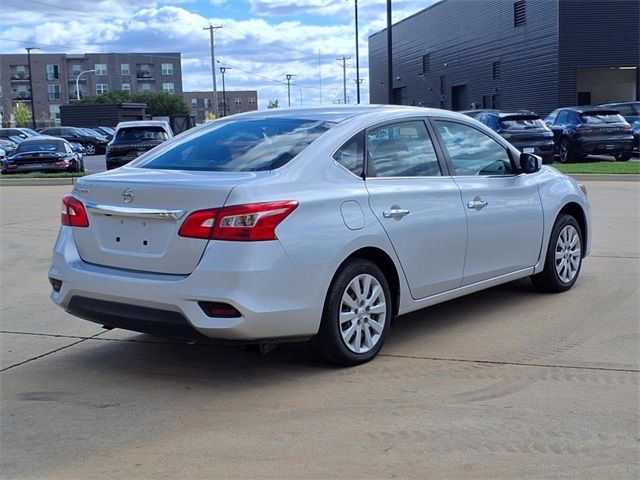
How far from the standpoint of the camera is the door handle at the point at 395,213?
530cm

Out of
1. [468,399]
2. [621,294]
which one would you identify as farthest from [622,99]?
[468,399]

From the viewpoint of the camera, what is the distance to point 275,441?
4.09 m

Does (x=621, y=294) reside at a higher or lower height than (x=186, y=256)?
lower

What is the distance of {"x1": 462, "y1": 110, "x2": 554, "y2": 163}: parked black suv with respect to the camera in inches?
821

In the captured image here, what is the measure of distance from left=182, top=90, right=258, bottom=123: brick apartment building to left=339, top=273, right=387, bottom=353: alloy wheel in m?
131

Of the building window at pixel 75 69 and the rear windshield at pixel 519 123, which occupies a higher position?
the building window at pixel 75 69

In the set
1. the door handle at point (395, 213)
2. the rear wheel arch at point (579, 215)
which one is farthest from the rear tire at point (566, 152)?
the door handle at point (395, 213)

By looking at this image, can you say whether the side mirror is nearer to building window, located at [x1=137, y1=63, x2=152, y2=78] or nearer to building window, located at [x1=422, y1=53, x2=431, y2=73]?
building window, located at [x1=422, y1=53, x2=431, y2=73]

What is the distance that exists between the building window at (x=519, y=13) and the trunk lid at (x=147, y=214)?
146 ft

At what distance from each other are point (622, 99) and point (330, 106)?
4636 cm

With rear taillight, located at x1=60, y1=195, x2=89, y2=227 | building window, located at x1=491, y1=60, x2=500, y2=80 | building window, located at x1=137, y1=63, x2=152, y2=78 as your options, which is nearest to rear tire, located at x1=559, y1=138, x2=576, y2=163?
rear taillight, located at x1=60, y1=195, x2=89, y2=227

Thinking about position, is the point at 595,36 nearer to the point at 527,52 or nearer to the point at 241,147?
the point at 527,52

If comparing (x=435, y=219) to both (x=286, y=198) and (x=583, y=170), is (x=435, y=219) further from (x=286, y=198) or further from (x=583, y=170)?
(x=583, y=170)

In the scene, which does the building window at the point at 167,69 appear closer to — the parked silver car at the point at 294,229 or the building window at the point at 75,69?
the building window at the point at 75,69
